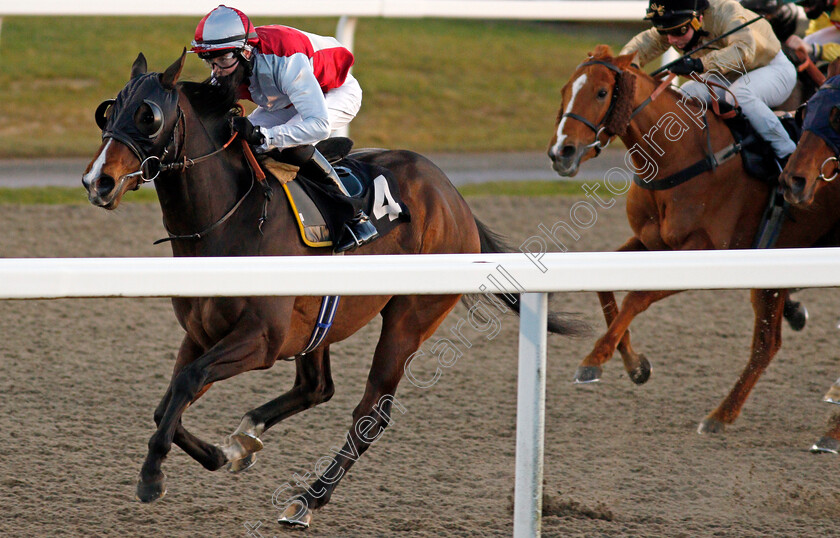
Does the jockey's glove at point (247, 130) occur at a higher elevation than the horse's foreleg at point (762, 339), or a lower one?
higher

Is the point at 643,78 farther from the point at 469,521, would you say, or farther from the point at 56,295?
the point at 56,295

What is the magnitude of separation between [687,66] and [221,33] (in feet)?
7.81

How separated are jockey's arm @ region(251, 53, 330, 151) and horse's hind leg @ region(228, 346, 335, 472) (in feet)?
2.77

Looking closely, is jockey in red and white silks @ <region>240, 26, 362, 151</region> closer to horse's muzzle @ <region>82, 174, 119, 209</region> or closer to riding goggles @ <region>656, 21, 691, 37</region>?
horse's muzzle @ <region>82, 174, 119, 209</region>

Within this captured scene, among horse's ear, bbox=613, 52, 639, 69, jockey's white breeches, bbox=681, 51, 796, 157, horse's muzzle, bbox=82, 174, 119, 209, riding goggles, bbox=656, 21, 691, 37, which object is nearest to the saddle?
jockey's white breeches, bbox=681, 51, 796, 157

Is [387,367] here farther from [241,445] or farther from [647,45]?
[647,45]

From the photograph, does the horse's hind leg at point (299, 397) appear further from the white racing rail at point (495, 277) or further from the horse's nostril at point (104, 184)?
the white racing rail at point (495, 277)

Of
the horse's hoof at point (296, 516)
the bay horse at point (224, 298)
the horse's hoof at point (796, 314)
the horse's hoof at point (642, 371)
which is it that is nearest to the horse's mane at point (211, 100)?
the bay horse at point (224, 298)

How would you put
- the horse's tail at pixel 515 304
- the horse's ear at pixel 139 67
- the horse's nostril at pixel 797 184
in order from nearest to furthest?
the horse's ear at pixel 139 67
the horse's tail at pixel 515 304
the horse's nostril at pixel 797 184

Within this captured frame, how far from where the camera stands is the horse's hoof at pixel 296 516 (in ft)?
10.9

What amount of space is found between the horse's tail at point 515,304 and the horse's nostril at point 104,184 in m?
1.57

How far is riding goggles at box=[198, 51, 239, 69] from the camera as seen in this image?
11.0 ft

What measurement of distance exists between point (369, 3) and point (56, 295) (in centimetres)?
671

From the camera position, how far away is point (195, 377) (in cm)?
307
